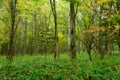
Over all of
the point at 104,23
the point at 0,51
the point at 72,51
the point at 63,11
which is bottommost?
the point at 0,51

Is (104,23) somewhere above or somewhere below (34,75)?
above

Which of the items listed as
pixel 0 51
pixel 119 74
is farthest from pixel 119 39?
pixel 0 51

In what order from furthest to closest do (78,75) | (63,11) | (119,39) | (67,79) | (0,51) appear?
(0,51), (63,11), (119,39), (78,75), (67,79)

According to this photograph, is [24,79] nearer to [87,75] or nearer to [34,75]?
[34,75]

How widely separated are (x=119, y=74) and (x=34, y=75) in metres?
3.29

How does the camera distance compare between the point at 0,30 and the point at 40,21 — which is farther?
the point at 40,21

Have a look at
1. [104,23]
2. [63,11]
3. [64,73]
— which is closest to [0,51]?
[63,11]

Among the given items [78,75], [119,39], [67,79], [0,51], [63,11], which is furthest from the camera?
[0,51]

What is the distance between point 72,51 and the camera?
12.8 m

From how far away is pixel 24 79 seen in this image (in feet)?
24.4

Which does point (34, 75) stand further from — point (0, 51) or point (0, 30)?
point (0, 51)

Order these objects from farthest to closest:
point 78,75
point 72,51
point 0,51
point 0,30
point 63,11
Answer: point 0,51 < point 63,11 < point 0,30 < point 72,51 < point 78,75

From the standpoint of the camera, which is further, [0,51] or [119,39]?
[0,51]

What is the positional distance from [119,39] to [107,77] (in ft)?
45.6
